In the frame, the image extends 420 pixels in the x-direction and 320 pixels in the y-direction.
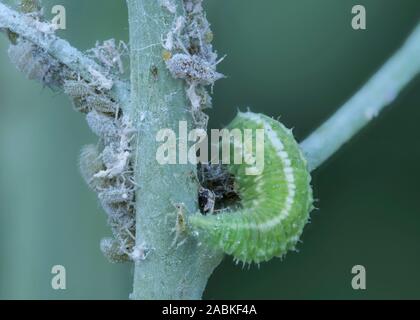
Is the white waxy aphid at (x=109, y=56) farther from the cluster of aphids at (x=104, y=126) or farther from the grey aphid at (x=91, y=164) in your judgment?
the grey aphid at (x=91, y=164)

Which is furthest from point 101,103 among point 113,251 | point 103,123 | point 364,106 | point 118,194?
point 364,106

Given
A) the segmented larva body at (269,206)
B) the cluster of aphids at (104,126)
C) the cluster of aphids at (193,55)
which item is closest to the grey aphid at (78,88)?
the cluster of aphids at (104,126)

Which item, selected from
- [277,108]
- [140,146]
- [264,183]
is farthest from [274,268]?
[140,146]

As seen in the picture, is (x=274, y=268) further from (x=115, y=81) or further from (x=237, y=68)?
(x=115, y=81)

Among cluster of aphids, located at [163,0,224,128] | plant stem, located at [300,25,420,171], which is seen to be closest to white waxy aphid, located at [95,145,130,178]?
cluster of aphids, located at [163,0,224,128]

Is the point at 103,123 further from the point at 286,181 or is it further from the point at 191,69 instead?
the point at 286,181
